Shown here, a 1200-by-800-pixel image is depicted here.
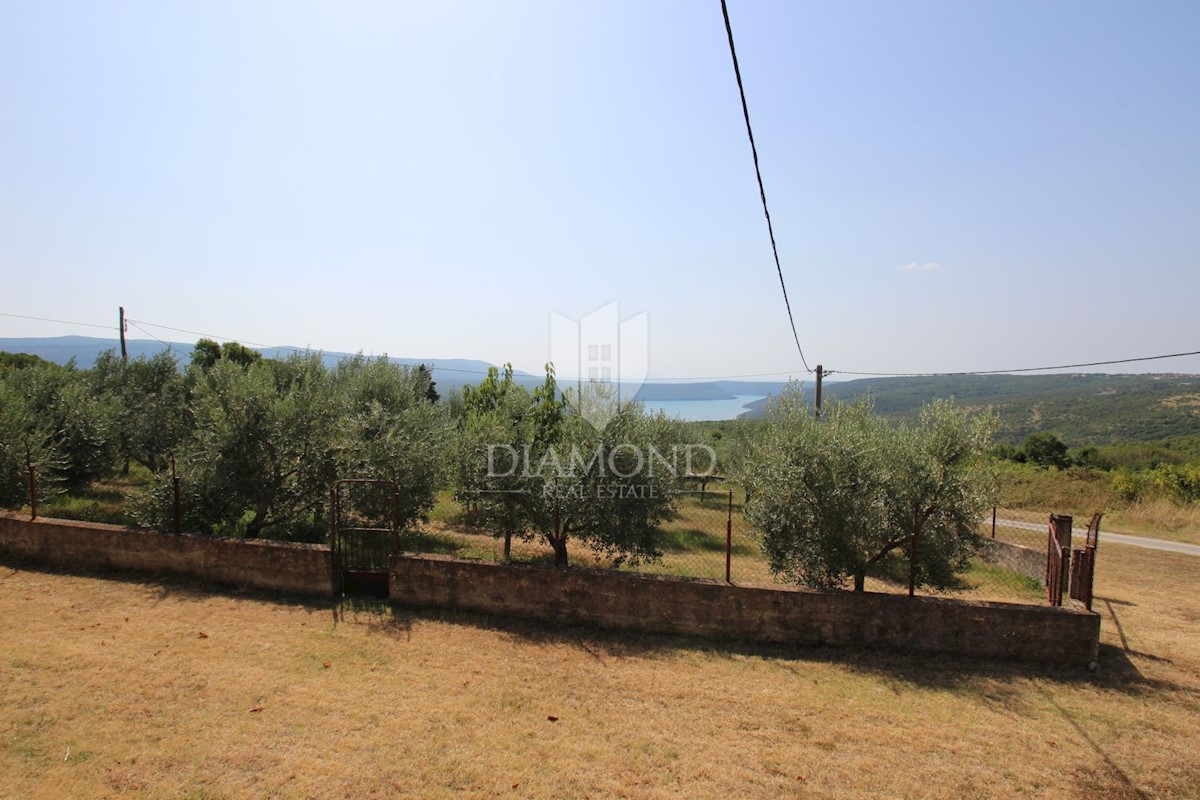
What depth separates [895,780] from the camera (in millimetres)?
3861

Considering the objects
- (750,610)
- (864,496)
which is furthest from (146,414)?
(864,496)

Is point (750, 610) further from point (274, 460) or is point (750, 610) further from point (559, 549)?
point (274, 460)

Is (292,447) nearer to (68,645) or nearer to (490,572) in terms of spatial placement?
(68,645)

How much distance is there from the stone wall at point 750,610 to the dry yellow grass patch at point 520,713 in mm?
259

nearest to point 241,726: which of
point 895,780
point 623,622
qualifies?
point 623,622

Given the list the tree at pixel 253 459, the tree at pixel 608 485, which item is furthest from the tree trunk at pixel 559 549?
the tree at pixel 253 459

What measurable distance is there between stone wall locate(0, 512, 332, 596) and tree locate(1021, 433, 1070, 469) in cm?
3279

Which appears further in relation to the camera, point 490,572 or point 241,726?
point 490,572

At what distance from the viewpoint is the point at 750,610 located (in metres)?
6.44

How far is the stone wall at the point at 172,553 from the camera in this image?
23.7 feet

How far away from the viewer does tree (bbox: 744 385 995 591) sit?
7285mm

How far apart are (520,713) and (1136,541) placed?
18.6 m

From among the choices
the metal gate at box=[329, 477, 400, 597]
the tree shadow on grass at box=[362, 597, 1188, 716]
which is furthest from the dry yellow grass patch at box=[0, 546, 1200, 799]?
the metal gate at box=[329, 477, 400, 597]

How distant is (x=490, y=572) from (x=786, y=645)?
3878 millimetres
